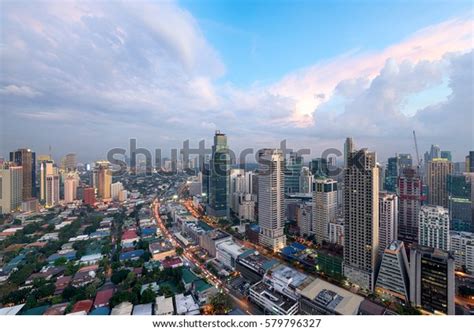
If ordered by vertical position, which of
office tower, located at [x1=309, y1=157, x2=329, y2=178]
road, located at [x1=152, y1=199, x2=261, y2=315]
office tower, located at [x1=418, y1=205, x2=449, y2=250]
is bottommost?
road, located at [x1=152, y1=199, x2=261, y2=315]

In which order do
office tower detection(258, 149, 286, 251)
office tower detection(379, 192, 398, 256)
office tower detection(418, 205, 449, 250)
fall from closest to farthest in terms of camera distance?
office tower detection(418, 205, 449, 250)
office tower detection(379, 192, 398, 256)
office tower detection(258, 149, 286, 251)

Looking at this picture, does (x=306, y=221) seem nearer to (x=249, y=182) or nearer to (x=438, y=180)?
(x=249, y=182)

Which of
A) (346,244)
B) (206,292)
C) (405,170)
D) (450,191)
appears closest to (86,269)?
(206,292)

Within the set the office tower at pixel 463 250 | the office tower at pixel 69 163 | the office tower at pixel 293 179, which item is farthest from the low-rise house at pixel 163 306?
the office tower at pixel 293 179

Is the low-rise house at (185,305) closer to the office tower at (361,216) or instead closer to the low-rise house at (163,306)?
the low-rise house at (163,306)

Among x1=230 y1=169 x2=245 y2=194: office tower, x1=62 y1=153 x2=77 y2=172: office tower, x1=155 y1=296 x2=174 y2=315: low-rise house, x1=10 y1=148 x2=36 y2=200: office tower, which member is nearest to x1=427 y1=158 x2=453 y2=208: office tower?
x1=230 y1=169 x2=245 y2=194: office tower

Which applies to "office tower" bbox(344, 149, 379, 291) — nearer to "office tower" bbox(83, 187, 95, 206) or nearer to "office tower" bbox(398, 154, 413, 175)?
"office tower" bbox(398, 154, 413, 175)
